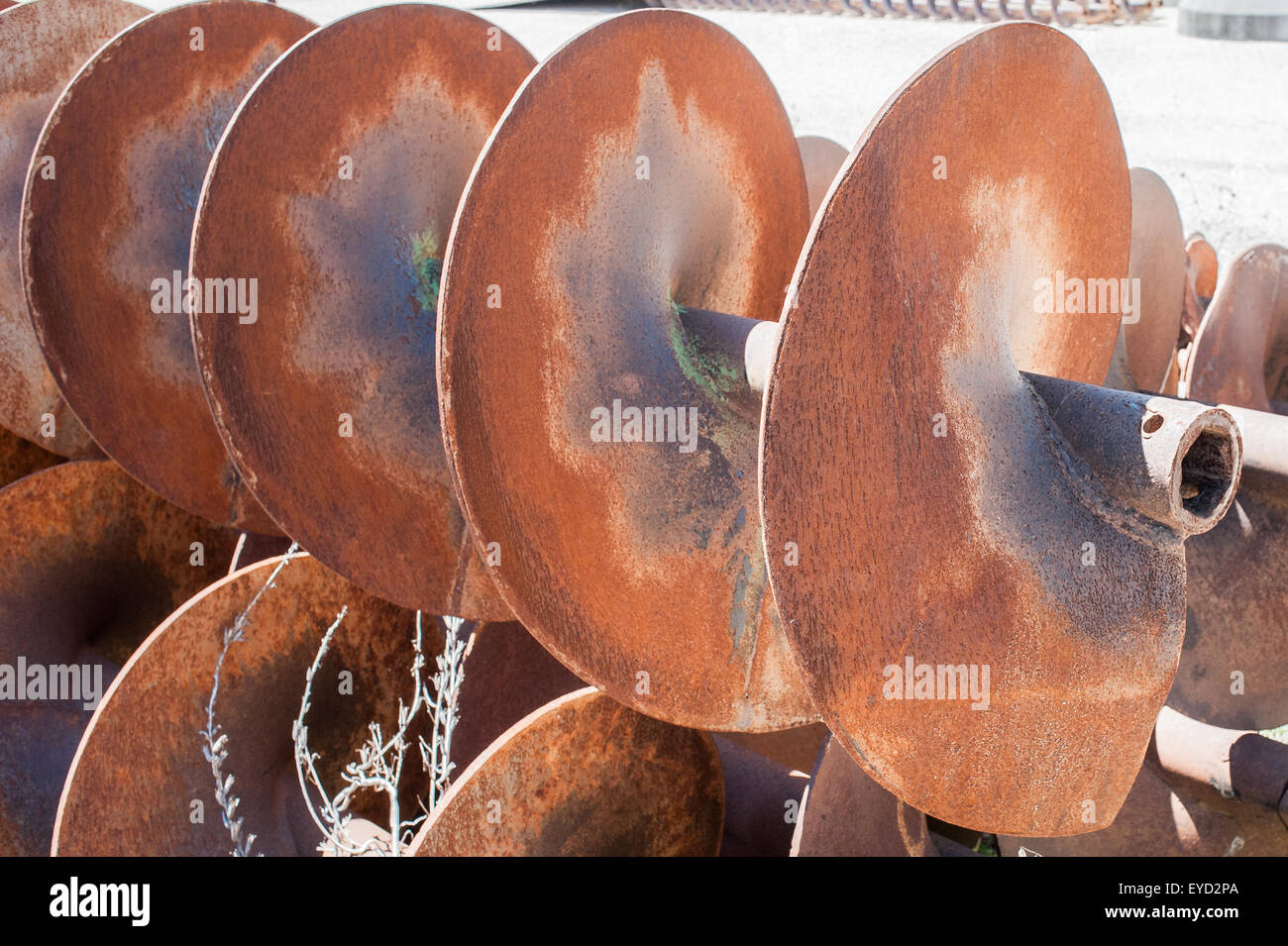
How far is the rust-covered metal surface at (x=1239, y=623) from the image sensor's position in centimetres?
241

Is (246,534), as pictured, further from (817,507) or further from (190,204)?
(817,507)

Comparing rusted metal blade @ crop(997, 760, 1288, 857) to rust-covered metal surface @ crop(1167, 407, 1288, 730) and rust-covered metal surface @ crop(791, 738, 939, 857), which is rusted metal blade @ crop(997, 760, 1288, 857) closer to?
rust-covered metal surface @ crop(1167, 407, 1288, 730)

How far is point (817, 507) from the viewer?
4.12 ft

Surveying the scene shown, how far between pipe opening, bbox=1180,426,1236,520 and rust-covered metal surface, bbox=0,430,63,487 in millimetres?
2843

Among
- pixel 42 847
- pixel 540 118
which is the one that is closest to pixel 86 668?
pixel 42 847

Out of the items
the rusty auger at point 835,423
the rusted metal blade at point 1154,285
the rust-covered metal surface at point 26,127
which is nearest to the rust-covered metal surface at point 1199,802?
the rusty auger at point 835,423

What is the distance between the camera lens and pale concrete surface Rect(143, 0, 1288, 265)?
16.6ft

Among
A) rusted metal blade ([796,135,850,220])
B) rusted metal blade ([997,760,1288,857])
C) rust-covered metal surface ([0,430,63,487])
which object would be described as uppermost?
rusted metal blade ([796,135,850,220])

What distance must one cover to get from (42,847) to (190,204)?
1330 mm

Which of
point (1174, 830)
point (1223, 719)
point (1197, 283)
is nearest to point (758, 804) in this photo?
point (1174, 830)

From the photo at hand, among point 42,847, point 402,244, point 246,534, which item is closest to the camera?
point 402,244

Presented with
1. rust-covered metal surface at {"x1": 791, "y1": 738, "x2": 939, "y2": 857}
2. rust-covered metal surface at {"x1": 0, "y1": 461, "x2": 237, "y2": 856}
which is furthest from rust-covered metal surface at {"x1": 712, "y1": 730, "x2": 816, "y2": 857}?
rust-covered metal surface at {"x1": 0, "y1": 461, "x2": 237, "y2": 856}

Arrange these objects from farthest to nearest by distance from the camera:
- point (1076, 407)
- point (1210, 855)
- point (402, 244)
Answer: point (1210, 855) → point (402, 244) → point (1076, 407)

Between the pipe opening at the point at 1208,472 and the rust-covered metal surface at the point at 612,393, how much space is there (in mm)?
618
